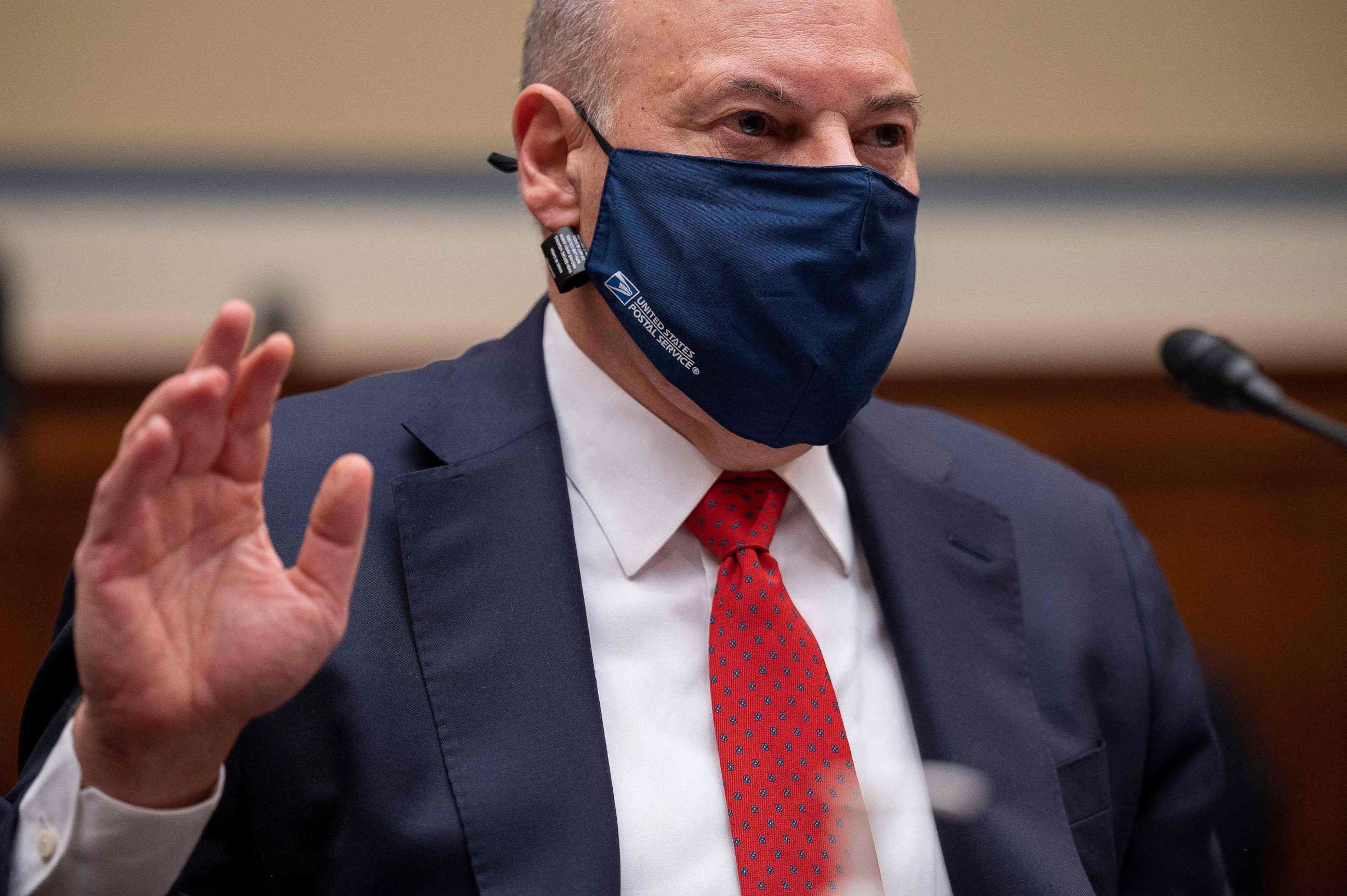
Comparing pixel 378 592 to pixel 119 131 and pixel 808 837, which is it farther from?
pixel 119 131

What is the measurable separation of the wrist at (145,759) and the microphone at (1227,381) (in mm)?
1130

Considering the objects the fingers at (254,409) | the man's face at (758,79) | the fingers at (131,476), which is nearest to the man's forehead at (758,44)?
the man's face at (758,79)

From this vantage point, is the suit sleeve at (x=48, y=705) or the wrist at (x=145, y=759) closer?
the wrist at (x=145, y=759)

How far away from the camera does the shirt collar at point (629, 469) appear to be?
59.1 inches

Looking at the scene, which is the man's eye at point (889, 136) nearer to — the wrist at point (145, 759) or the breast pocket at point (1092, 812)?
the breast pocket at point (1092, 812)

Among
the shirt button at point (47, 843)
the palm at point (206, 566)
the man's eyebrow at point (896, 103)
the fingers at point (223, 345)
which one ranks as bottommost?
the shirt button at point (47, 843)

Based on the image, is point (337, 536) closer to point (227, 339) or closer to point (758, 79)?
point (227, 339)

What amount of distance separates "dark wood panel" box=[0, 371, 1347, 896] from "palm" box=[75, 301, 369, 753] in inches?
93.4

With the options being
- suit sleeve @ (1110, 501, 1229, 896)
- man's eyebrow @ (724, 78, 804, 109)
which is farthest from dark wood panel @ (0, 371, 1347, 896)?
man's eyebrow @ (724, 78, 804, 109)

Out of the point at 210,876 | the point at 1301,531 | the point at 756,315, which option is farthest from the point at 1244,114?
the point at 210,876

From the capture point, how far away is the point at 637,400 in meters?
1.56

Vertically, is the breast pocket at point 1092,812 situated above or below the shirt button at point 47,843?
below

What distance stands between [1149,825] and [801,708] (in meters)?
0.60

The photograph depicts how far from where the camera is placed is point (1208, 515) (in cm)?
348
